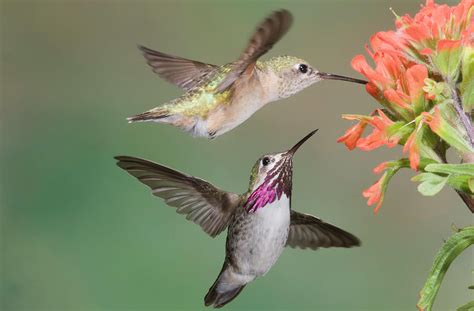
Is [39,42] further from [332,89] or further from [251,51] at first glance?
[251,51]

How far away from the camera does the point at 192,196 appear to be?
1181 millimetres

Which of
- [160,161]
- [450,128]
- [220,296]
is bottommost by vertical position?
[220,296]

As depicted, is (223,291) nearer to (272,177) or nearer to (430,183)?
(272,177)

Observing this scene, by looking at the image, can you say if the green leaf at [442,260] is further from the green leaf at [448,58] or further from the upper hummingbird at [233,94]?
the upper hummingbird at [233,94]

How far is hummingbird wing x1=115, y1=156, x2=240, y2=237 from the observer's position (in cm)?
109

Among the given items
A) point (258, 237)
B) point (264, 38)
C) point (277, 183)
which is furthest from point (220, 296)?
point (264, 38)

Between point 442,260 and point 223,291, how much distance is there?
0.64m

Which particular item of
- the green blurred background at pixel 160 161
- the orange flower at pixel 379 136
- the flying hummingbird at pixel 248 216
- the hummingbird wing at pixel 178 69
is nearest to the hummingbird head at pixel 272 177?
the flying hummingbird at pixel 248 216

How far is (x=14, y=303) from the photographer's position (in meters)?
2.15

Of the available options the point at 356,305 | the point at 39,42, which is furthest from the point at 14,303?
the point at 356,305

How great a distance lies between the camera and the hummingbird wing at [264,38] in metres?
0.81

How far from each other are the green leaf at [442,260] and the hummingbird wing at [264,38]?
0.31 m

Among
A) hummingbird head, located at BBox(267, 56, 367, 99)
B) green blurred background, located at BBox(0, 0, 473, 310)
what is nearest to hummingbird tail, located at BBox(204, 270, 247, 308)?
hummingbird head, located at BBox(267, 56, 367, 99)

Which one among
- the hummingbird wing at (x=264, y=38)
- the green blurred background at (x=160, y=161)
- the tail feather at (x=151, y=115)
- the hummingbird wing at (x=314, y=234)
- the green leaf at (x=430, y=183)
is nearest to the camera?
the green leaf at (x=430, y=183)
